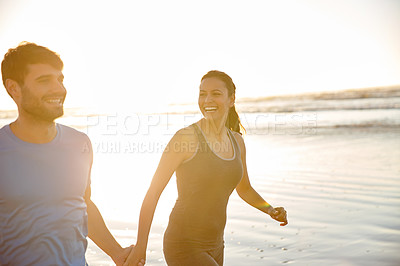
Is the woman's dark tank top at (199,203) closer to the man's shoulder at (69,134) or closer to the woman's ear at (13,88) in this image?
the man's shoulder at (69,134)

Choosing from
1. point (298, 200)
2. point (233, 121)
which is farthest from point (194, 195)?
point (298, 200)

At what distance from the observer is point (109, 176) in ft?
36.7

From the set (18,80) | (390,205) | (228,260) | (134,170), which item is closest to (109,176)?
(134,170)

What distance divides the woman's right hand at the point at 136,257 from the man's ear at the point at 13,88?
1446 millimetres

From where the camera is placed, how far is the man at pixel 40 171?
2.62m

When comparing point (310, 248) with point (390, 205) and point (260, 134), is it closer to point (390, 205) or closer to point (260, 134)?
point (390, 205)

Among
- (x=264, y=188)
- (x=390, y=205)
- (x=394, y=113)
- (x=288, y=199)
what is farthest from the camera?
(x=394, y=113)

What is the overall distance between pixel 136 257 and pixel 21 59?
168 centimetres

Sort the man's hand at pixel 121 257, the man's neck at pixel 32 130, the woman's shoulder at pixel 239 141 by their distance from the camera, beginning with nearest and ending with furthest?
the man's neck at pixel 32 130
the man's hand at pixel 121 257
the woman's shoulder at pixel 239 141

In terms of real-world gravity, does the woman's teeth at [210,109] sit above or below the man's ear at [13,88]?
below

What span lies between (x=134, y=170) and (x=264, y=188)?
3.73 meters

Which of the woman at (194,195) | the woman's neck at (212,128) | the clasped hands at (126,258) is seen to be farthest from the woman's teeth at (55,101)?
the woman's neck at (212,128)

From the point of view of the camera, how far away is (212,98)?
4.27 m

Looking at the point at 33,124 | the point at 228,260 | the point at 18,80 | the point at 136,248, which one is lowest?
the point at 228,260
